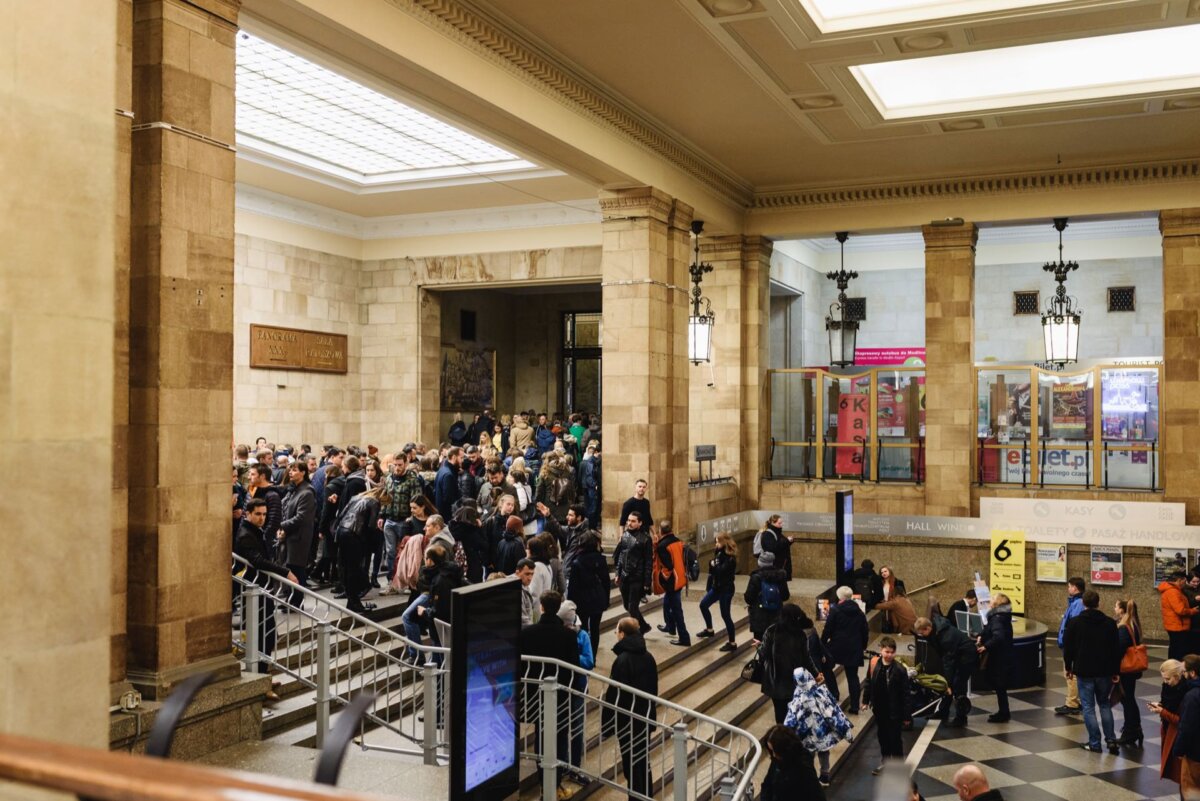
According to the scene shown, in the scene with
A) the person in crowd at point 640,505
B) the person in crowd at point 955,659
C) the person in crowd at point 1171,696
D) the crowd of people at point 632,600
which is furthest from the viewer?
the person in crowd at point 640,505

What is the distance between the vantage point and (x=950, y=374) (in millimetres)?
16031

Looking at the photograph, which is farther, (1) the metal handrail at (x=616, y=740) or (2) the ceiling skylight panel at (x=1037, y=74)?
(2) the ceiling skylight panel at (x=1037, y=74)

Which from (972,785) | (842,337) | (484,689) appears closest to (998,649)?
(842,337)

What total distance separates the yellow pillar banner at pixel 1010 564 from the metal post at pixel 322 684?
1099 centimetres

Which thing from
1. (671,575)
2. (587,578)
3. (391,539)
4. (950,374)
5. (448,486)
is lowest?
→ (671,575)

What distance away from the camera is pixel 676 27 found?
→ 32.2 ft

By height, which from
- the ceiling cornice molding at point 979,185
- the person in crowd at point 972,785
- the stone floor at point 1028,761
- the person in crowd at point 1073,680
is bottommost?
the stone floor at point 1028,761

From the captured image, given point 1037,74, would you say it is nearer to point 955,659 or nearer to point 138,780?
point 955,659

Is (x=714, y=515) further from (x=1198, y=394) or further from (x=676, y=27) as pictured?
(x=676, y=27)

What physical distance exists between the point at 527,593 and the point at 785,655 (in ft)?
8.04

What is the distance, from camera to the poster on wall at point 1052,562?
1502cm

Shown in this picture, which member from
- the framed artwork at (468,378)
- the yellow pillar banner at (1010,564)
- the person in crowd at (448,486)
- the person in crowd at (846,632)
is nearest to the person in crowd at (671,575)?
the person in crowd at (846,632)

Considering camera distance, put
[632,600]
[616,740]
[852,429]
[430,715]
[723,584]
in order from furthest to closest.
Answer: [852,429]
[723,584]
[632,600]
[616,740]
[430,715]

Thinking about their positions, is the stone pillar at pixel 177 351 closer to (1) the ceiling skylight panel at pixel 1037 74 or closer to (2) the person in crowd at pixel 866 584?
(1) the ceiling skylight panel at pixel 1037 74
